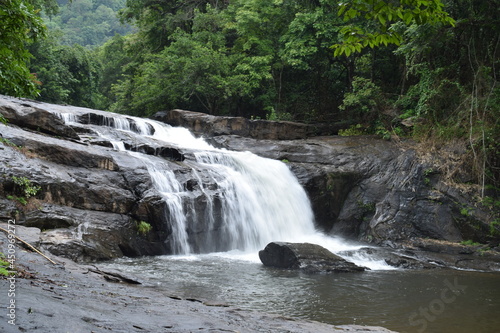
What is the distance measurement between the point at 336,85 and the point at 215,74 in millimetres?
Answer: 6609

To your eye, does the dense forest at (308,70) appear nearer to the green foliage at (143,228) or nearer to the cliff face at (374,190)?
the cliff face at (374,190)

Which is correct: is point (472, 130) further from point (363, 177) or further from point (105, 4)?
point (105, 4)

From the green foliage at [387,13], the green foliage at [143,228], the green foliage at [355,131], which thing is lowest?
the green foliage at [143,228]

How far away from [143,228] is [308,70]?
1620cm

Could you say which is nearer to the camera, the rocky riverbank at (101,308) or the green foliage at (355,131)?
the rocky riverbank at (101,308)

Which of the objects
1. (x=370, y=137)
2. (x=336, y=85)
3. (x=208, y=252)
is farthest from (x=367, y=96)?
(x=208, y=252)

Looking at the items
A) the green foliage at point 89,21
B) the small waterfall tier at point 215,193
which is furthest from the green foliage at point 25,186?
the green foliage at point 89,21

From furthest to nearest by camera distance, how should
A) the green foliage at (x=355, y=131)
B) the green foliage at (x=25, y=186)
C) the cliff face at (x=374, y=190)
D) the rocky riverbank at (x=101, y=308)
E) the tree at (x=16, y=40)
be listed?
the green foliage at (x=355, y=131) → the cliff face at (x=374, y=190) → the green foliage at (x=25, y=186) → the tree at (x=16, y=40) → the rocky riverbank at (x=101, y=308)

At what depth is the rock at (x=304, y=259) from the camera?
9477mm

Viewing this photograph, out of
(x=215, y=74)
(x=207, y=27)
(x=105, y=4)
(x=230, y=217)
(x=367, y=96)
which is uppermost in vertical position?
(x=105, y=4)

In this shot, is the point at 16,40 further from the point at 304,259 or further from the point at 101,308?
the point at 304,259

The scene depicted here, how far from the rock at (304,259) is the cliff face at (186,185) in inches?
95.8

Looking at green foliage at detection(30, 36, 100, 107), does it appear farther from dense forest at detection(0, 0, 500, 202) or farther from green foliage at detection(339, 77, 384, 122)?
green foliage at detection(339, 77, 384, 122)

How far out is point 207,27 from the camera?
2436 centimetres
